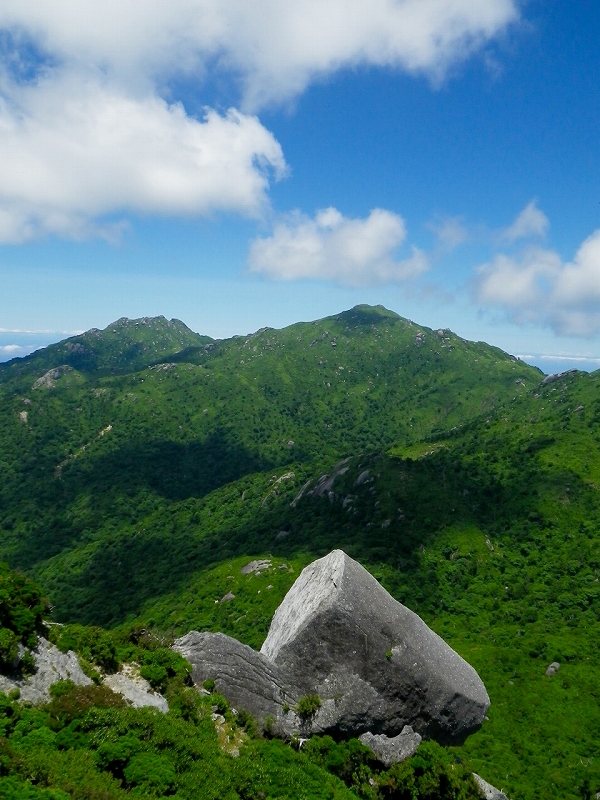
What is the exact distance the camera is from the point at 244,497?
167 m

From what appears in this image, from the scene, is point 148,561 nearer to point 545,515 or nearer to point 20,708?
point 545,515

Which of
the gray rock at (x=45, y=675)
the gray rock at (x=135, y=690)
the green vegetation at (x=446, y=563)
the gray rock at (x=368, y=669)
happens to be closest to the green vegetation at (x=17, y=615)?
the gray rock at (x=45, y=675)

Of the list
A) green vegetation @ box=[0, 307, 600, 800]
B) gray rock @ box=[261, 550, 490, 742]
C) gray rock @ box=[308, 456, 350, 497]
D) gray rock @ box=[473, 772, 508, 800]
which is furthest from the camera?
gray rock @ box=[308, 456, 350, 497]

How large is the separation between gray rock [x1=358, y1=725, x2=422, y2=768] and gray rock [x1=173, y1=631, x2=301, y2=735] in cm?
436

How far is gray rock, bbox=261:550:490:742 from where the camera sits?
82.3 ft

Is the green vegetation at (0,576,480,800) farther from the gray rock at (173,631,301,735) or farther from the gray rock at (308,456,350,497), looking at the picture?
the gray rock at (308,456,350,497)

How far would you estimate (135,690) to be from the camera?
20.3 m

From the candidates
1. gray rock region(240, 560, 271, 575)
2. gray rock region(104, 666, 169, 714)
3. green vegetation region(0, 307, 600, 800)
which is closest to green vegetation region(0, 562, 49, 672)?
green vegetation region(0, 307, 600, 800)

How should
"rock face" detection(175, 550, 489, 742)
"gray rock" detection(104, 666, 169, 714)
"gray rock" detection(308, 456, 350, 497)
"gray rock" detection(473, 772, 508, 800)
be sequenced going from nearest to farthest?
"gray rock" detection(104, 666, 169, 714) → "gray rock" detection(473, 772, 508, 800) → "rock face" detection(175, 550, 489, 742) → "gray rock" detection(308, 456, 350, 497)

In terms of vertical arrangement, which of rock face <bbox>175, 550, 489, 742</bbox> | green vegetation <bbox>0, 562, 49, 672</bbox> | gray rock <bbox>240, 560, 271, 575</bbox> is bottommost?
gray rock <bbox>240, 560, 271, 575</bbox>

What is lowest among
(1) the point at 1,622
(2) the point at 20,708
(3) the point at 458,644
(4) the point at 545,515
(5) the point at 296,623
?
(3) the point at 458,644

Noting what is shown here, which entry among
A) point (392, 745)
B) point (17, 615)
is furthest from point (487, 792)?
point (17, 615)

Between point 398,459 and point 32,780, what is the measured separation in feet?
405

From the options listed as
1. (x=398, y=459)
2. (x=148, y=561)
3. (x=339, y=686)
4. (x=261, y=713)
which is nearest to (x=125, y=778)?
(x=261, y=713)
